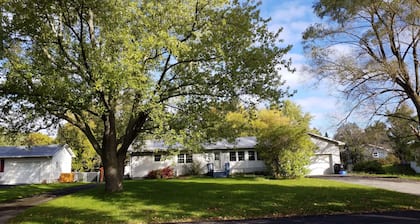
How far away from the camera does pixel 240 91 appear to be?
53.7 ft

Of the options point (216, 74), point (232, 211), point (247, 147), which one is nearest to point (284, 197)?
point (232, 211)

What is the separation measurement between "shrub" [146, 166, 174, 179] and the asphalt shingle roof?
34.6ft

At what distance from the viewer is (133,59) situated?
12.7 m

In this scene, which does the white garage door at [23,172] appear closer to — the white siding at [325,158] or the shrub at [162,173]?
the shrub at [162,173]

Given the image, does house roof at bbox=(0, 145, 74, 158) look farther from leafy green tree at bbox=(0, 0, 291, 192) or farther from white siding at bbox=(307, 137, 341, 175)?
white siding at bbox=(307, 137, 341, 175)

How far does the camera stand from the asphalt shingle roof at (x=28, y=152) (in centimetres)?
3447

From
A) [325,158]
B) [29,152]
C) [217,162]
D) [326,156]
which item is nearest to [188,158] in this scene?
[217,162]

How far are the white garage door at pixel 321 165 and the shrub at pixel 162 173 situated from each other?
15929 millimetres

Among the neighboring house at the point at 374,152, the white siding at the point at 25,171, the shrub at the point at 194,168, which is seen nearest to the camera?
the white siding at the point at 25,171

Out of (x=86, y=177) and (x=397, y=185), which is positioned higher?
(x=86, y=177)

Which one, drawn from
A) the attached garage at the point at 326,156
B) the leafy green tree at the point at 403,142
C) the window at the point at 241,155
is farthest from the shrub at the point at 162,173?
the leafy green tree at the point at 403,142

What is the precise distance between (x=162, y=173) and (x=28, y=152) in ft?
46.6

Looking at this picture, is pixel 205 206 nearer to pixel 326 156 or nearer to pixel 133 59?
pixel 133 59

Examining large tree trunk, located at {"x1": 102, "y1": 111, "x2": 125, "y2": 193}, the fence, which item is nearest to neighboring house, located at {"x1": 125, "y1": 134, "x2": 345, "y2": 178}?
the fence
